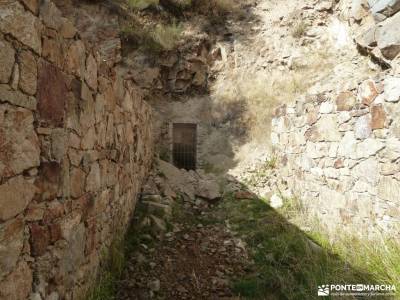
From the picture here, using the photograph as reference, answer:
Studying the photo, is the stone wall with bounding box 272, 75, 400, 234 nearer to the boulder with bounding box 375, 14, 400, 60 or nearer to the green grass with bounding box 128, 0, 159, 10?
the boulder with bounding box 375, 14, 400, 60

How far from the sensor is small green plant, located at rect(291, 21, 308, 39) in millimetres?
8350

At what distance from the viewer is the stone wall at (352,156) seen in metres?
2.85

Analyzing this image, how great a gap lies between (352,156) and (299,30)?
238 inches

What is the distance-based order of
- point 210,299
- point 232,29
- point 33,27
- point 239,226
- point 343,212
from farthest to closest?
point 232,29 → point 239,226 → point 343,212 → point 210,299 → point 33,27

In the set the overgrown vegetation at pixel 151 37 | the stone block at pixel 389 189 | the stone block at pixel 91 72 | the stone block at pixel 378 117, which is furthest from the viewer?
the overgrown vegetation at pixel 151 37

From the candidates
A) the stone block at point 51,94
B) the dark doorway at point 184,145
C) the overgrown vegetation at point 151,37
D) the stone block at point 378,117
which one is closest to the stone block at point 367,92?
the stone block at point 378,117

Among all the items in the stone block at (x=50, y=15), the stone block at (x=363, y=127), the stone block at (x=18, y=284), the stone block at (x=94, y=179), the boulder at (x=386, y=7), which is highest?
the boulder at (x=386, y=7)

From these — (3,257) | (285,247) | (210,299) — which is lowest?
(210,299)

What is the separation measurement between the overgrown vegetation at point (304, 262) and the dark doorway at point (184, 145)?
397 centimetres

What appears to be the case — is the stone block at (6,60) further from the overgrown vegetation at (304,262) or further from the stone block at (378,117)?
the stone block at (378,117)

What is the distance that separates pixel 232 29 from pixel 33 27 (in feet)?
27.5

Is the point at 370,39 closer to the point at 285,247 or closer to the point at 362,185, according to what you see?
the point at 362,185

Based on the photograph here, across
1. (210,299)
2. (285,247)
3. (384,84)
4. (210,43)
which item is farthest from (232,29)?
(210,299)

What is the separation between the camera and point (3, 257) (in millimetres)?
1256
